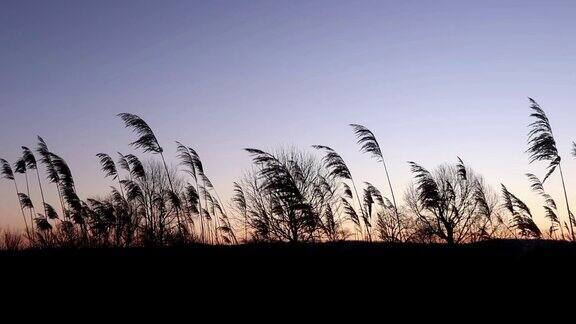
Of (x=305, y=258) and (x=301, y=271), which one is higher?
(x=305, y=258)

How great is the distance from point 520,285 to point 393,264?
3.56 ft

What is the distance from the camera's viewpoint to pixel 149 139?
14523 mm

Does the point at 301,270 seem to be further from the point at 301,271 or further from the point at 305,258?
the point at 305,258

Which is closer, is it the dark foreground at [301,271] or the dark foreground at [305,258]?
the dark foreground at [301,271]

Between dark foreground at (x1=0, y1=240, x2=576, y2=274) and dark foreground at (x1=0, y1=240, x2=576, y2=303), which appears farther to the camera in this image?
dark foreground at (x1=0, y1=240, x2=576, y2=274)

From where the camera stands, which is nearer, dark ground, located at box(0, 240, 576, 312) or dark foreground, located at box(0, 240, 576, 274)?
dark ground, located at box(0, 240, 576, 312)

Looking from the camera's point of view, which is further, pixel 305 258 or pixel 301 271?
pixel 305 258

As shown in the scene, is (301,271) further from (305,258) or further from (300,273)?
(305,258)

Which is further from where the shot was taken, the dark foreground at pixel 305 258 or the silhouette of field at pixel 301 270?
the dark foreground at pixel 305 258

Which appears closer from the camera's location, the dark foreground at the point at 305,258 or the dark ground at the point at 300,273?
the dark ground at the point at 300,273

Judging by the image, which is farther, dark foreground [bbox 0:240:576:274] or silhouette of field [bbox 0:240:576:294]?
dark foreground [bbox 0:240:576:274]

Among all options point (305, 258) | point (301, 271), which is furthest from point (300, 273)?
point (305, 258)

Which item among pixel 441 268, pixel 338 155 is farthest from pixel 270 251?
pixel 338 155

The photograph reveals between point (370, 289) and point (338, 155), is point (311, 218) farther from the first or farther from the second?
point (370, 289)
